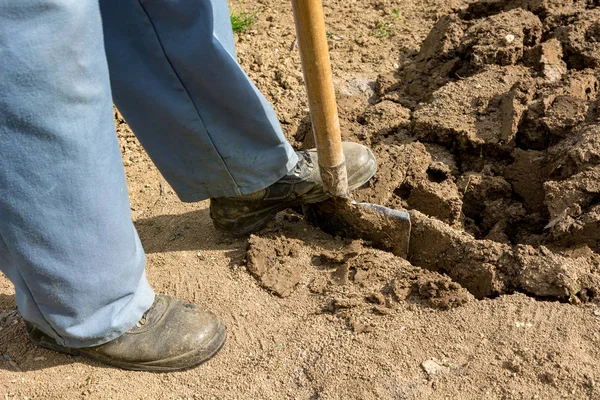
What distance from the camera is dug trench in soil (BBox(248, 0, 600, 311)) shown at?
2420 mm

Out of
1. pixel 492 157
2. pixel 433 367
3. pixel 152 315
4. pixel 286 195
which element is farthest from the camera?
pixel 492 157

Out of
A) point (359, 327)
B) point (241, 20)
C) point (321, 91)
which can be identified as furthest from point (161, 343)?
point (241, 20)

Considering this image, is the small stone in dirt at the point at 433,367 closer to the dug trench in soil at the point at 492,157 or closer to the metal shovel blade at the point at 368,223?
the dug trench in soil at the point at 492,157

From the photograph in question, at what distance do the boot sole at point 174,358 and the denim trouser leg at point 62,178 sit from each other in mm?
155

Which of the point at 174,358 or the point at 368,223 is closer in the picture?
the point at 174,358

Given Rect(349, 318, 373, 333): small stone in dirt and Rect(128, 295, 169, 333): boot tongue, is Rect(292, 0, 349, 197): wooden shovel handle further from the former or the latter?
Rect(128, 295, 169, 333): boot tongue

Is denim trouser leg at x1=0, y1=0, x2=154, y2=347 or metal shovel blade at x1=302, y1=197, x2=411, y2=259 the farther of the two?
metal shovel blade at x1=302, y1=197, x2=411, y2=259

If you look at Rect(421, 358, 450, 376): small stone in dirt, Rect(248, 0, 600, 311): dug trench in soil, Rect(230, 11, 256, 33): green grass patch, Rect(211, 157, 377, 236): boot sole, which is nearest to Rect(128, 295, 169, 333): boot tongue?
Rect(248, 0, 600, 311): dug trench in soil

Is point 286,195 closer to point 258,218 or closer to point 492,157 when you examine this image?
point 258,218

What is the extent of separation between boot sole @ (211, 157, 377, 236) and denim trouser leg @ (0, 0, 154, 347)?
660mm

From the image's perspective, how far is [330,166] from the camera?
2523 mm

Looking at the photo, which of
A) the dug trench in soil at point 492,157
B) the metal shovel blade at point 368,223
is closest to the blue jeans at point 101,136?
the metal shovel blade at point 368,223

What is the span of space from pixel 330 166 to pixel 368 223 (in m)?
0.30

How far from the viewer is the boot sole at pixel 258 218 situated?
272 centimetres
